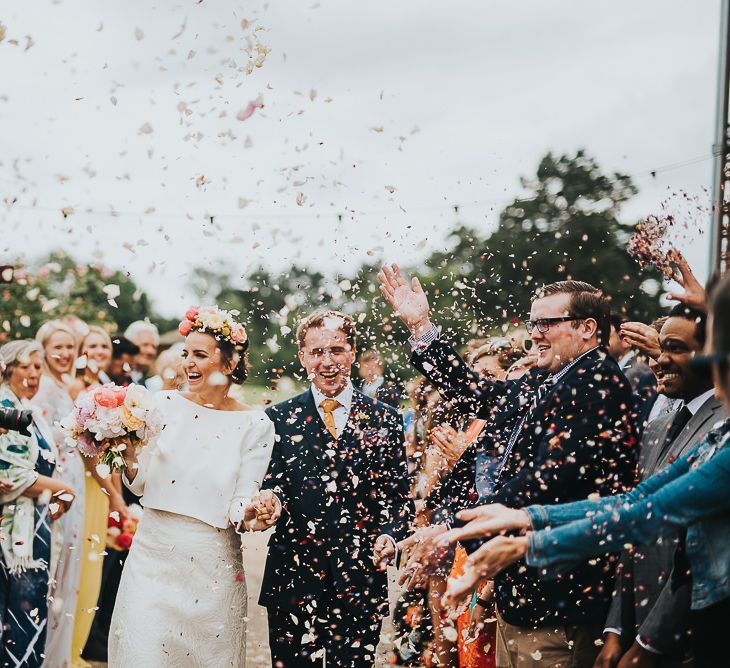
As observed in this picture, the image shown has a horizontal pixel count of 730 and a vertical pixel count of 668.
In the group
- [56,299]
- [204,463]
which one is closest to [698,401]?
[204,463]

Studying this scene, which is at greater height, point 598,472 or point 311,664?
point 598,472

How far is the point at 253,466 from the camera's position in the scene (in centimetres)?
552

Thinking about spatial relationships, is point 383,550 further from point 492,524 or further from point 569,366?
point 492,524

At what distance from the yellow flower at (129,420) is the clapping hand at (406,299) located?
1571 mm

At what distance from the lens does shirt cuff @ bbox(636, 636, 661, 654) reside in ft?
12.1

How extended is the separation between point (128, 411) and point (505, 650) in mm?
2381

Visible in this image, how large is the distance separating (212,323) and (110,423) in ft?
3.09

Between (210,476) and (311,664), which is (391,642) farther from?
(210,476)

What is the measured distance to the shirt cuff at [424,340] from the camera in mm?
5121

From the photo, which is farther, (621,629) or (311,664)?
(311,664)

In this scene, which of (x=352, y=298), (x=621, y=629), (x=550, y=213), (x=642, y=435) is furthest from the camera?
(x=550, y=213)

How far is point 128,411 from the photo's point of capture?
17.0ft

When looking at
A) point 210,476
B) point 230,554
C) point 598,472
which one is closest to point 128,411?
point 210,476

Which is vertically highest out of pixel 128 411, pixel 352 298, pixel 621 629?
pixel 352 298
